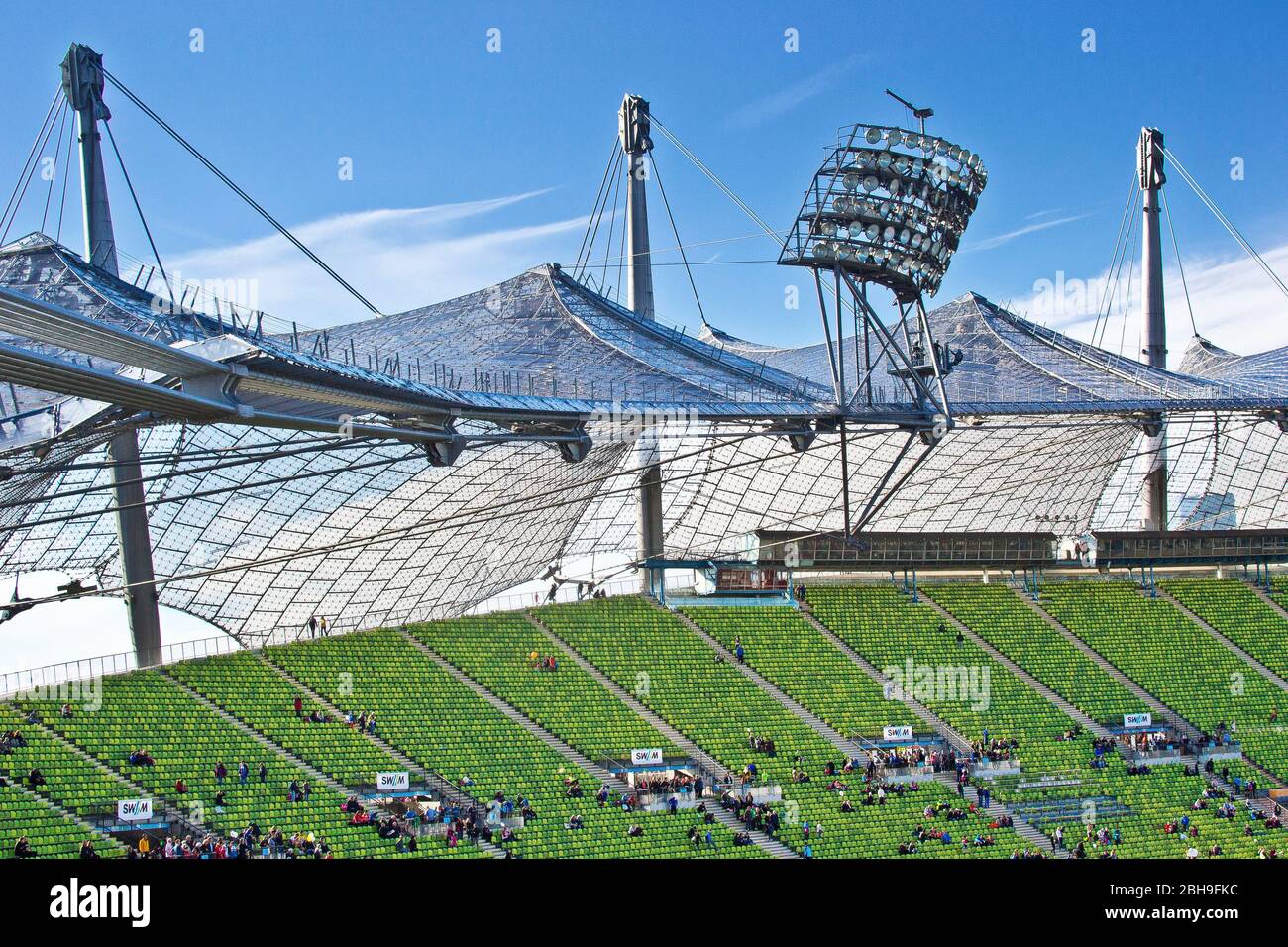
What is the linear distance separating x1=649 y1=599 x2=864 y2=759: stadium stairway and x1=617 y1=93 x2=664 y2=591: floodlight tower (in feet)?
10.4

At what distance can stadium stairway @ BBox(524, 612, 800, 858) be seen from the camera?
4056cm

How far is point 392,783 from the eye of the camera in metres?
39.4

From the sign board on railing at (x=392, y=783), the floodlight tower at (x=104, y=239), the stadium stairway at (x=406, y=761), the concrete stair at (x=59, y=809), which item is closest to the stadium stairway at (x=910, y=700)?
the stadium stairway at (x=406, y=761)

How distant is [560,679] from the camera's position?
47.6m

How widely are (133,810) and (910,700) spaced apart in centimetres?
2520

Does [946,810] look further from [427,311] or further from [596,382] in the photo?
[427,311]

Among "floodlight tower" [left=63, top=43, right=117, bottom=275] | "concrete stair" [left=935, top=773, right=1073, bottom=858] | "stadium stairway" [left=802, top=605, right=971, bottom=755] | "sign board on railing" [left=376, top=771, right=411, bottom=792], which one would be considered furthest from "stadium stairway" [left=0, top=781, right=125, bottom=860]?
"stadium stairway" [left=802, top=605, right=971, bottom=755]

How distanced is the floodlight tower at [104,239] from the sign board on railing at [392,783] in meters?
9.07

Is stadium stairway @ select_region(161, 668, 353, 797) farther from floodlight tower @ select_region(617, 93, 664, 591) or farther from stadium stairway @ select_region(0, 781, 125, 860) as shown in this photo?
floodlight tower @ select_region(617, 93, 664, 591)

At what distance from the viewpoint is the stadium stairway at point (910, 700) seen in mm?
47594

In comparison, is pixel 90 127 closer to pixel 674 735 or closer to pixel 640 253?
pixel 640 253

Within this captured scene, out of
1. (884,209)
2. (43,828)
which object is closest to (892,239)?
(884,209)

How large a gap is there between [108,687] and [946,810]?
23456 millimetres
